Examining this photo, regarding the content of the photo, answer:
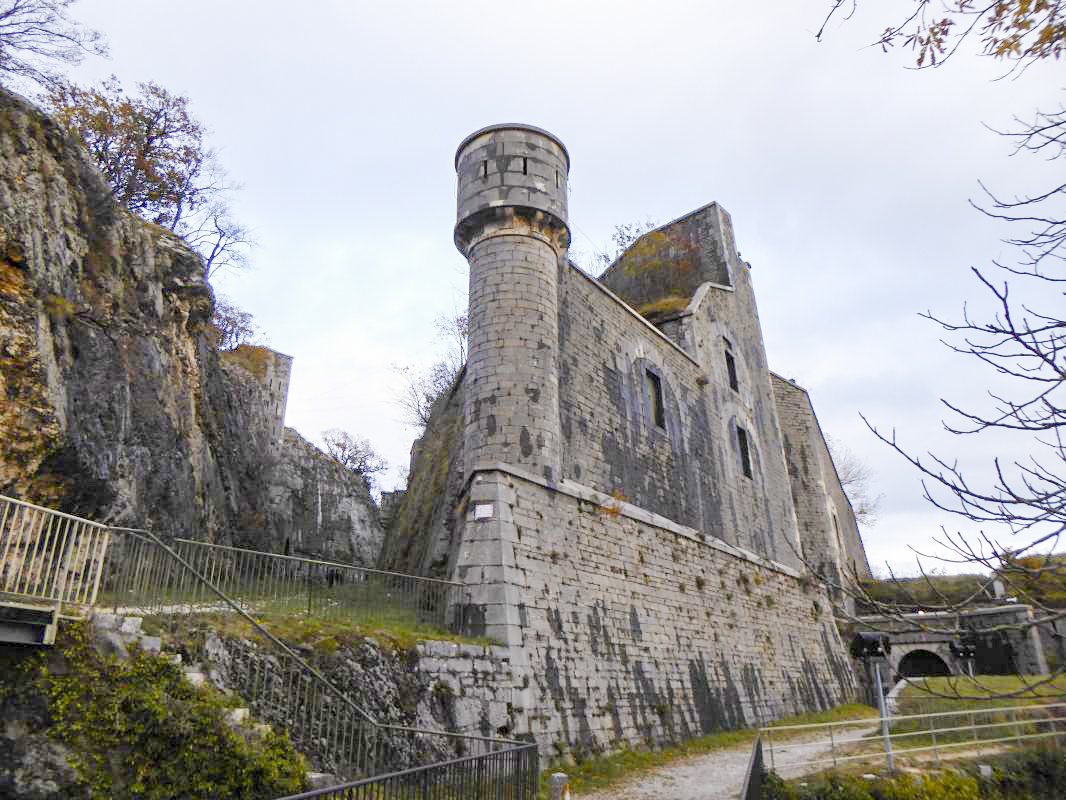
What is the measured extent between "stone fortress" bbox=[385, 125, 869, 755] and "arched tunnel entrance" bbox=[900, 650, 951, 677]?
371 inches

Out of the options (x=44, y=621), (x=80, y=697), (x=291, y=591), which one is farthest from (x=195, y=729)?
(x=291, y=591)

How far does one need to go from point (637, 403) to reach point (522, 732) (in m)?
8.78

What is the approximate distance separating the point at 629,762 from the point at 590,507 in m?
4.38

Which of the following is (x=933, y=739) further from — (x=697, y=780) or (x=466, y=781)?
(x=466, y=781)

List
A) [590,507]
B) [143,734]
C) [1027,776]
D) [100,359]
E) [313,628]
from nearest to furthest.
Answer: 1. [143,734]
2. [313,628]
3. [1027,776]
4. [100,359]
5. [590,507]

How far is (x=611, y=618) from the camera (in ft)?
40.5

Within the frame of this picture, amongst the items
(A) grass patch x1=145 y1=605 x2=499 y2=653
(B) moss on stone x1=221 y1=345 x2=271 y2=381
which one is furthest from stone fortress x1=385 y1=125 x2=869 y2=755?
(B) moss on stone x1=221 y1=345 x2=271 y2=381

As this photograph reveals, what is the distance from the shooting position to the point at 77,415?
38.2 ft

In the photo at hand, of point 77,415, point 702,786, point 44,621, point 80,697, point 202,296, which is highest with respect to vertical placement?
point 202,296

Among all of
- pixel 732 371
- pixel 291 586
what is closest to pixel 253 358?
pixel 732 371

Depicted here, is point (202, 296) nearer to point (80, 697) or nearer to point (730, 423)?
point (80, 697)

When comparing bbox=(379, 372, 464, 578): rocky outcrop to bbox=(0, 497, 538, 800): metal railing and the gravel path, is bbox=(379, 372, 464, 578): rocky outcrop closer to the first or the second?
the gravel path

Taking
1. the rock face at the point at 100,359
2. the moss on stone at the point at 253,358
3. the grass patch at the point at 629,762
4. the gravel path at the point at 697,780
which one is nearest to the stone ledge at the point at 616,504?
the grass patch at the point at 629,762

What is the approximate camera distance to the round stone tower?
1238 cm
